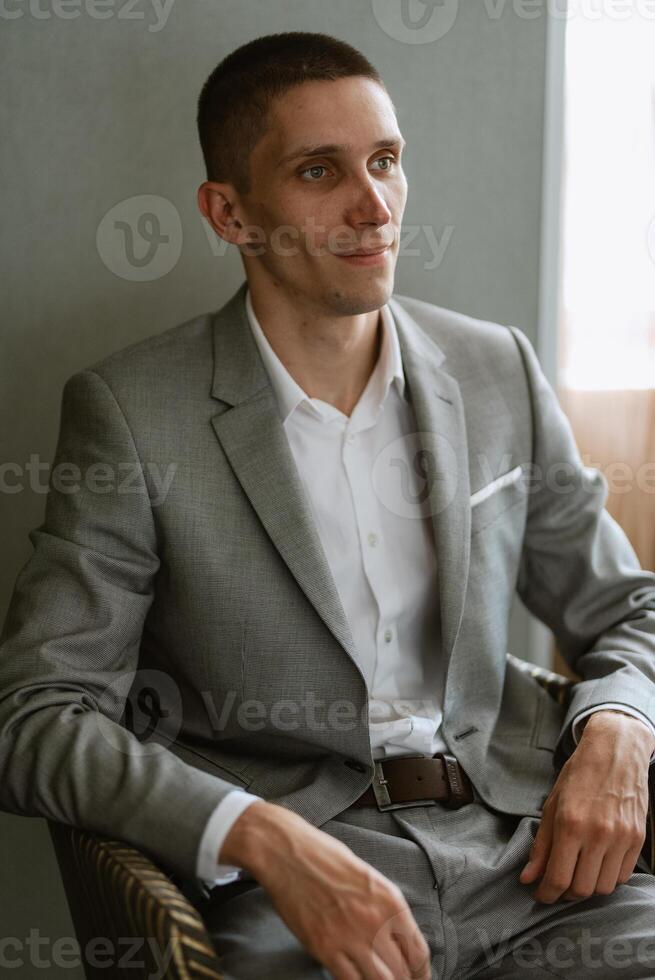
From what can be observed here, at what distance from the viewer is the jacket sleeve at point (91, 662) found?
1259 mm

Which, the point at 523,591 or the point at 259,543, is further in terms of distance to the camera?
the point at 523,591

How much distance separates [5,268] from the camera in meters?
1.80

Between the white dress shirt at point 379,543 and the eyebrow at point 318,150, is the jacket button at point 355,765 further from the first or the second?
the eyebrow at point 318,150

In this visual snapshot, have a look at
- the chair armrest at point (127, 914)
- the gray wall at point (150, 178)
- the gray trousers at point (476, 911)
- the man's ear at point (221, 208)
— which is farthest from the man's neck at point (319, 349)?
the chair armrest at point (127, 914)

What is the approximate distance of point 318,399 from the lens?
5.33ft

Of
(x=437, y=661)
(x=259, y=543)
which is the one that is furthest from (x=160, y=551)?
(x=437, y=661)

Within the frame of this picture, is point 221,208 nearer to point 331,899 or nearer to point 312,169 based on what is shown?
point 312,169

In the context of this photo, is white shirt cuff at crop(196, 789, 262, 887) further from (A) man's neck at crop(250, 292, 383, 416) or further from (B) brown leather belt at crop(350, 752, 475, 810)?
(A) man's neck at crop(250, 292, 383, 416)

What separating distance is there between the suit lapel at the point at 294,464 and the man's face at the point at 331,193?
0.45 feet

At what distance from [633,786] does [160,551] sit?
2.35 feet

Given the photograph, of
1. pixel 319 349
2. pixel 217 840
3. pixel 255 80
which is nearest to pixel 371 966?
pixel 217 840

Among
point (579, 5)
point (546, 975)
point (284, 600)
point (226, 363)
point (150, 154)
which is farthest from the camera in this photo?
→ point (579, 5)

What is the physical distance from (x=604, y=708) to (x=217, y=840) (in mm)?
603

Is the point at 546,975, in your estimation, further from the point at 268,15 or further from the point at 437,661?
the point at 268,15
